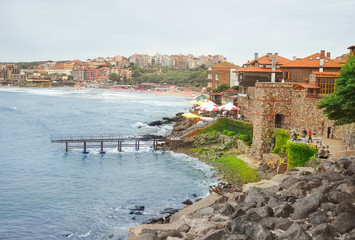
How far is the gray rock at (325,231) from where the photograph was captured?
35.2 ft

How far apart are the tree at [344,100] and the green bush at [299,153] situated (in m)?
4.80

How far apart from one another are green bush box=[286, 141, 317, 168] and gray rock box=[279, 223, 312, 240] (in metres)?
12.1

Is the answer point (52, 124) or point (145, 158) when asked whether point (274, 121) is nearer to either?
point (145, 158)

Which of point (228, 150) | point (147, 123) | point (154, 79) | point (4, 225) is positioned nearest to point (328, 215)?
point (4, 225)

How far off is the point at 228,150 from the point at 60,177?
639 inches

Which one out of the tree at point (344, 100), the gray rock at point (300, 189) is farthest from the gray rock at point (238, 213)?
the tree at point (344, 100)

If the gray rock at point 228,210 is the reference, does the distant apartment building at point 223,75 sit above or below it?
above

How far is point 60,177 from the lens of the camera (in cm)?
3142

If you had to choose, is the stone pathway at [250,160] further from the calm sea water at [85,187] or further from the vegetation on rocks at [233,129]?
the calm sea water at [85,187]

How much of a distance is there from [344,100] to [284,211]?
7183 millimetres

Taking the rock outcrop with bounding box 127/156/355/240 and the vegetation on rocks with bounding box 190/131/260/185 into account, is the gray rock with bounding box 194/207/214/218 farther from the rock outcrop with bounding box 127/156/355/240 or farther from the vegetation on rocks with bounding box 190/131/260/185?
the vegetation on rocks with bounding box 190/131/260/185

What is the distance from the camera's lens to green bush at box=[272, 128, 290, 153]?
87.5 ft

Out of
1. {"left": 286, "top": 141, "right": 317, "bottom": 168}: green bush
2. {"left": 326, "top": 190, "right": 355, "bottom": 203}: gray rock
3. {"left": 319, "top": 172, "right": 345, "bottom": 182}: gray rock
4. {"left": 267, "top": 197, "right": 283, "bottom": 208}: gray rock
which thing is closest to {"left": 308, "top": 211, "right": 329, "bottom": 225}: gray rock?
{"left": 326, "top": 190, "right": 355, "bottom": 203}: gray rock

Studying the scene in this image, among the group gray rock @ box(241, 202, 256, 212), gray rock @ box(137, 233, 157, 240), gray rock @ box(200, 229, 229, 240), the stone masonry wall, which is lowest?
gray rock @ box(137, 233, 157, 240)
